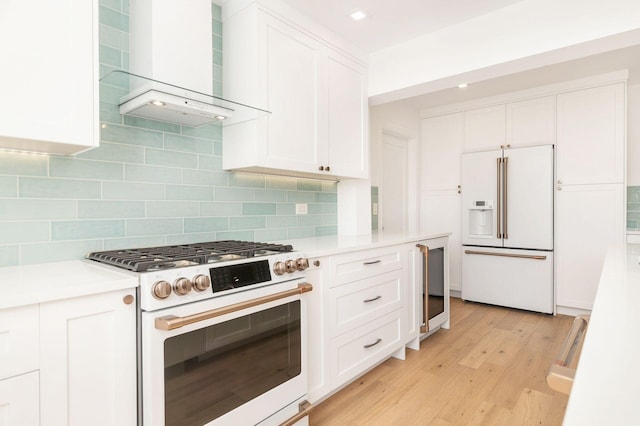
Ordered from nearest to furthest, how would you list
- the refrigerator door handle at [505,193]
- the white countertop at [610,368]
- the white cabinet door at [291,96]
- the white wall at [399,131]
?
the white countertop at [610,368] < the white cabinet door at [291,96] < the white wall at [399,131] < the refrigerator door handle at [505,193]

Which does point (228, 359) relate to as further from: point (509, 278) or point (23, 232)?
point (509, 278)

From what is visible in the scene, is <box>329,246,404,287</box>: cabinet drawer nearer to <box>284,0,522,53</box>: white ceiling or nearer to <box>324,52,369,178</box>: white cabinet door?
<box>324,52,369,178</box>: white cabinet door

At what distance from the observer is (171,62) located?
1.79 meters

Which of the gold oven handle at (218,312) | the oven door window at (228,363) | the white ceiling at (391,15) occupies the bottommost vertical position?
the oven door window at (228,363)

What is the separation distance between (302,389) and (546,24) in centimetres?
258

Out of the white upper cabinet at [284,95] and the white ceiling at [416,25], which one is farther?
the white ceiling at [416,25]

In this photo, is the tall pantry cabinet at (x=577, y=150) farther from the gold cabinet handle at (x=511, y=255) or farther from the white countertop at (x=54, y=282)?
the white countertop at (x=54, y=282)

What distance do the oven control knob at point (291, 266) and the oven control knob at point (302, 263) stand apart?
0.07ft

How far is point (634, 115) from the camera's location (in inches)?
154

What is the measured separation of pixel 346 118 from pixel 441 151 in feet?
7.42

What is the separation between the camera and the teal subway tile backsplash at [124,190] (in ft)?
5.23

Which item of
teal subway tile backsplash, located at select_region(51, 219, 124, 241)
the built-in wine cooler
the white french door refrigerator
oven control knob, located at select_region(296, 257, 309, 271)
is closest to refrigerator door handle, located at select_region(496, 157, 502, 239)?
the white french door refrigerator

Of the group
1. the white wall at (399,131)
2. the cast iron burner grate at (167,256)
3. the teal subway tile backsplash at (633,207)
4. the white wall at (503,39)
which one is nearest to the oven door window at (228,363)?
the cast iron burner grate at (167,256)

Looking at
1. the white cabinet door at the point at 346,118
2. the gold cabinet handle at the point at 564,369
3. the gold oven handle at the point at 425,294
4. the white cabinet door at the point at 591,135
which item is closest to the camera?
the gold cabinet handle at the point at 564,369
